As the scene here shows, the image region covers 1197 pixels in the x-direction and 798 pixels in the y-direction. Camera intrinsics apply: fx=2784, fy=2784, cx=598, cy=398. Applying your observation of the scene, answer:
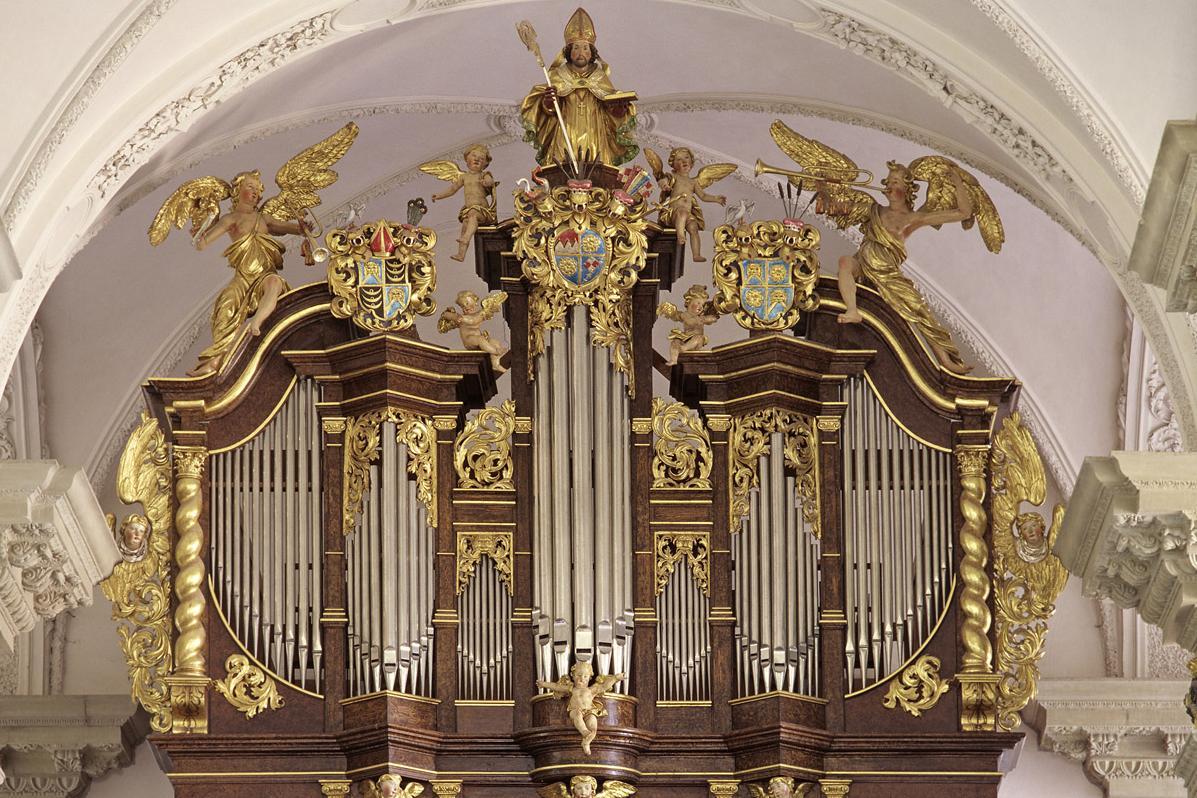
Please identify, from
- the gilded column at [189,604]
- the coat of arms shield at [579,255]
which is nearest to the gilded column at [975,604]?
the coat of arms shield at [579,255]

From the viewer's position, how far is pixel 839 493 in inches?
576

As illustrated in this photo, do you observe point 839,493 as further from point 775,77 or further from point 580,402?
point 775,77

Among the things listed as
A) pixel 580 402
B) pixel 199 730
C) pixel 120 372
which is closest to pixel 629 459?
pixel 580 402

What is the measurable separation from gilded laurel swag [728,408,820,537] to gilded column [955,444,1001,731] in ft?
2.59

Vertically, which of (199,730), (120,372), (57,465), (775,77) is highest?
(775,77)

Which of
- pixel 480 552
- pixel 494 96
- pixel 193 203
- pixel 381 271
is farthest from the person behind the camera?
pixel 494 96

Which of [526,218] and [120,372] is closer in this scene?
[526,218]

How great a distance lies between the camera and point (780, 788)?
45.5 ft

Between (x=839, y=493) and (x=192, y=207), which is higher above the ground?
(x=192, y=207)

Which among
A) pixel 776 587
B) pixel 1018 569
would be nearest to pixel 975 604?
pixel 1018 569

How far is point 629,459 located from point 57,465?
3104mm

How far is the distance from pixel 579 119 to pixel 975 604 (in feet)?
11.1

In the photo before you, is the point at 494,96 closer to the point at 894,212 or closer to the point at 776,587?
the point at 894,212

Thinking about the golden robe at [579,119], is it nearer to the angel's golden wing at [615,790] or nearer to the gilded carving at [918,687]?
the gilded carving at [918,687]
